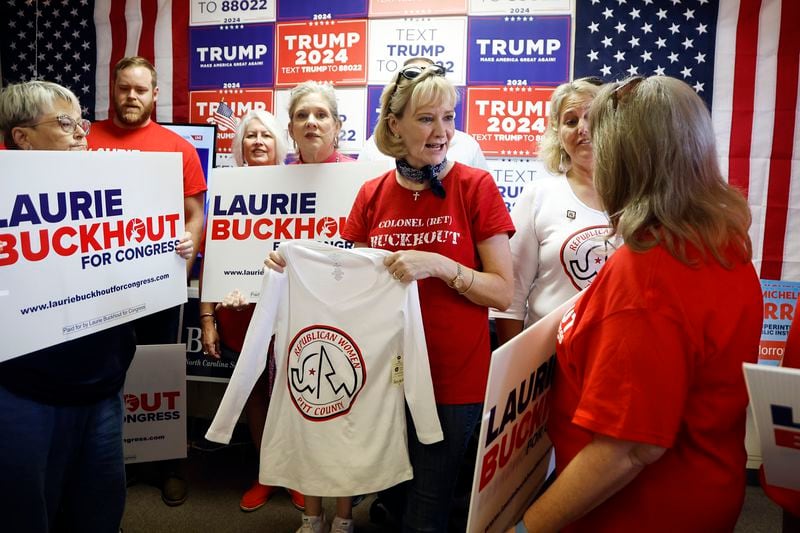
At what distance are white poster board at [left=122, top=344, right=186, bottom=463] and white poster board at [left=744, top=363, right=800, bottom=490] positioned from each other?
265 cm

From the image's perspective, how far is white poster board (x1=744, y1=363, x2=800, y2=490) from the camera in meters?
0.87

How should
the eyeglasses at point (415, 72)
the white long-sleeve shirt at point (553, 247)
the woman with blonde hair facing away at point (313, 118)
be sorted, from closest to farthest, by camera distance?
the eyeglasses at point (415, 72)
the white long-sleeve shirt at point (553, 247)
the woman with blonde hair facing away at point (313, 118)

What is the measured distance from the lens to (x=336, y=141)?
2.65 metres

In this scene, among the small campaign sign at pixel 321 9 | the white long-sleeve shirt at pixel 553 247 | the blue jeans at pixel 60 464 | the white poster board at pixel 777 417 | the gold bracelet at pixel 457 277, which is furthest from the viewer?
the small campaign sign at pixel 321 9

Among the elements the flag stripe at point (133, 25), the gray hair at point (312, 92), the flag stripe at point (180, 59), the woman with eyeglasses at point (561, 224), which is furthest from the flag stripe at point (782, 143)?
the flag stripe at point (133, 25)

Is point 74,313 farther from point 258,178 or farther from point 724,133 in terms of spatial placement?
point 724,133

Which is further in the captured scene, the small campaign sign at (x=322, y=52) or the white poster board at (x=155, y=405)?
the small campaign sign at (x=322, y=52)

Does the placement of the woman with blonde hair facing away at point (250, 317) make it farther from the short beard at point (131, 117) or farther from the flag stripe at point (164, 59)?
the flag stripe at point (164, 59)

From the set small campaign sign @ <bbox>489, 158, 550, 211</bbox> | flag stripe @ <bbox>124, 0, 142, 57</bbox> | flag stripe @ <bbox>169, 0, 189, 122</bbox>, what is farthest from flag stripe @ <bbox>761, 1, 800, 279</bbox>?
flag stripe @ <bbox>124, 0, 142, 57</bbox>

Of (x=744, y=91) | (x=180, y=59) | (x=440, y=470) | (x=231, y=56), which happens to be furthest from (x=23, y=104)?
(x=744, y=91)

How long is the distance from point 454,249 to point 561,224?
0.50 m

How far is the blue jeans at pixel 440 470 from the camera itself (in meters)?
1.71

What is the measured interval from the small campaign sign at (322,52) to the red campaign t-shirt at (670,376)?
310 cm

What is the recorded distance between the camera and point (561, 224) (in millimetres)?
2010
